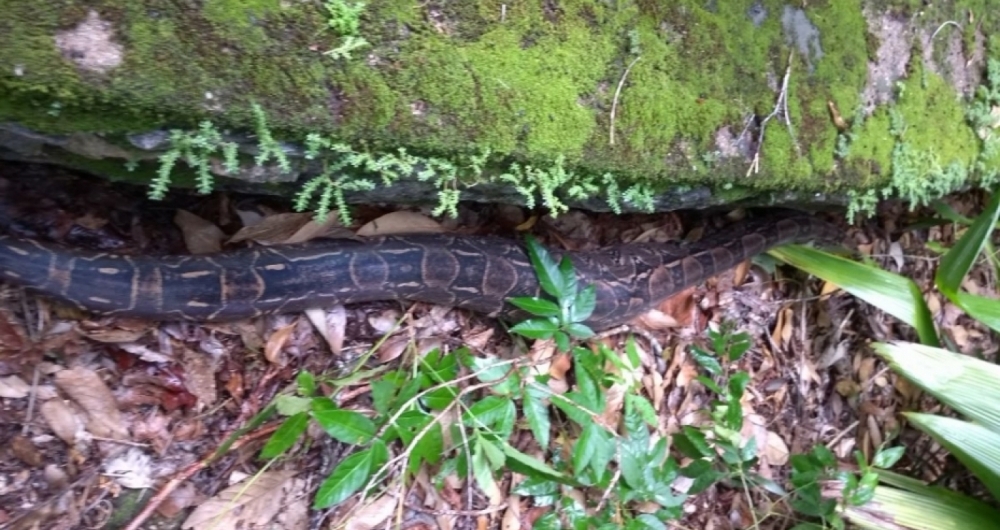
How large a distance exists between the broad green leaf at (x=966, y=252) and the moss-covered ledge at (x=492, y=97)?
1.28 feet

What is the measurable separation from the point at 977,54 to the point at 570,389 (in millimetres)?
3377

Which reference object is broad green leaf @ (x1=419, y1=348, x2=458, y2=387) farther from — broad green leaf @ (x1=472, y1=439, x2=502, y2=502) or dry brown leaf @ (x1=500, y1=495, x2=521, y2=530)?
dry brown leaf @ (x1=500, y1=495, x2=521, y2=530)

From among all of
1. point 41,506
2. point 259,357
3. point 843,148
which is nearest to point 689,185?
point 843,148

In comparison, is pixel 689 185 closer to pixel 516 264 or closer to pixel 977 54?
pixel 516 264

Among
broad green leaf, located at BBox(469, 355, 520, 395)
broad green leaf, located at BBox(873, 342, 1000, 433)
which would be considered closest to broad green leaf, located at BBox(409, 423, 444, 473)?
broad green leaf, located at BBox(469, 355, 520, 395)

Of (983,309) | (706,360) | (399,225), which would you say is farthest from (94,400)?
(983,309)

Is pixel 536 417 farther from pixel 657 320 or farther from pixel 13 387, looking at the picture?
pixel 13 387

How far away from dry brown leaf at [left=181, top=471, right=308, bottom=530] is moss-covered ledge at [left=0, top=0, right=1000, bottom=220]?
1.39 metres

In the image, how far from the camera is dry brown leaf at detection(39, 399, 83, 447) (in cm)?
311

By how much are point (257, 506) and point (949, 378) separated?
383 cm

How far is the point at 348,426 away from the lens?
3.15 metres

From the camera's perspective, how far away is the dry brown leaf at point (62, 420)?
3.11 m

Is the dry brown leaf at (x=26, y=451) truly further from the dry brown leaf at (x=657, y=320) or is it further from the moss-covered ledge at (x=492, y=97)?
the dry brown leaf at (x=657, y=320)

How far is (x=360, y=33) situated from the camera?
8.02 feet
